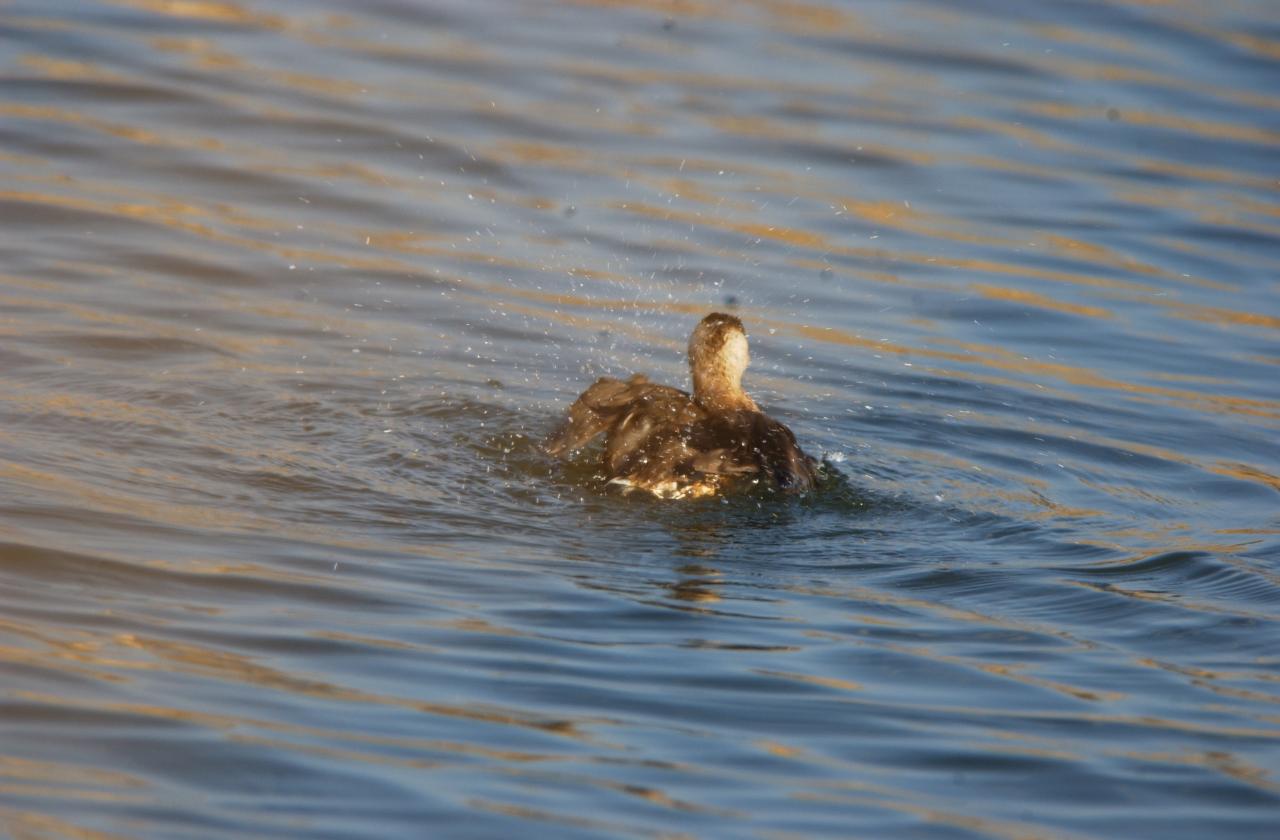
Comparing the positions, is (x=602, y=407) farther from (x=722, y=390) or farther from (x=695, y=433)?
(x=695, y=433)

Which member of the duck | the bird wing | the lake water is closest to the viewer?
the lake water

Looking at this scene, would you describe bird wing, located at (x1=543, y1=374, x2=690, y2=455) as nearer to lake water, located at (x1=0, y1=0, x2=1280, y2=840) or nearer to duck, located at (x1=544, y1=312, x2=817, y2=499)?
duck, located at (x1=544, y1=312, x2=817, y2=499)

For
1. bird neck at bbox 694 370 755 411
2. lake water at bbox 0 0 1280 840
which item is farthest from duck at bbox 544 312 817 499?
lake water at bbox 0 0 1280 840

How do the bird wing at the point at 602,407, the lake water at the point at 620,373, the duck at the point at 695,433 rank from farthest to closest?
the bird wing at the point at 602,407 → the duck at the point at 695,433 → the lake water at the point at 620,373

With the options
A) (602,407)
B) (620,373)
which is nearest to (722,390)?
(602,407)

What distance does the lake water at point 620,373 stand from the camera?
230 inches

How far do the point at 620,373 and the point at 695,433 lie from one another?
2.63m

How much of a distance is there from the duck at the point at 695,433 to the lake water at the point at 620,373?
0.18 m

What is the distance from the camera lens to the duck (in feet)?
28.8

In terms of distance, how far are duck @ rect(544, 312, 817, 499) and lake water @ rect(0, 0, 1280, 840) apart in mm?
182

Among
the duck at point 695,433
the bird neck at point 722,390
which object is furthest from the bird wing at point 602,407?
the bird neck at point 722,390

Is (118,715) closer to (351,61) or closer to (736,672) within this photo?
(736,672)

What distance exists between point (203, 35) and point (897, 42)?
6.76m

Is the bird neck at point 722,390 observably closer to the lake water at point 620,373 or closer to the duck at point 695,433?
the duck at point 695,433
